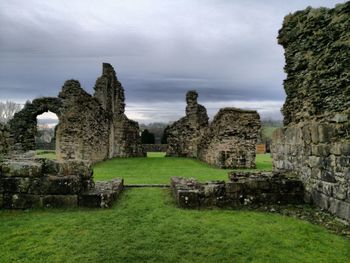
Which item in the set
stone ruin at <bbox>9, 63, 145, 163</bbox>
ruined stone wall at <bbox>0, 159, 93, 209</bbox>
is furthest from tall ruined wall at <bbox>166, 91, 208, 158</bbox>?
ruined stone wall at <bbox>0, 159, 93, 209</bbox>

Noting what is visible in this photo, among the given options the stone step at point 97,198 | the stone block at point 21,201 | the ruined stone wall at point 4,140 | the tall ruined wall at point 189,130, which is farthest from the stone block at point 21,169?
the tall ruined wall at point 189,130

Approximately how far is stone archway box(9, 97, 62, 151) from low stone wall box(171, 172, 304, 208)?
49.2ft

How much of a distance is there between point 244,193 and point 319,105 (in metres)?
2.53

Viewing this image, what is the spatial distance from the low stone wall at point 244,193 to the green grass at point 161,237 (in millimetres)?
412

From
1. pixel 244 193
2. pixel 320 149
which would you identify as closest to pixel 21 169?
pixel 244 193

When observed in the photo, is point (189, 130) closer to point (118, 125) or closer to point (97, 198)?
point (118, 125)

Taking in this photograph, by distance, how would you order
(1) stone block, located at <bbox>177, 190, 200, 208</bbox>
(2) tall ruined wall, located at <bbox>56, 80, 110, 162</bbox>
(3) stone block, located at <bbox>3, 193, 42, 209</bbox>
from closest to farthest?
(3) stone block, located at <bbox>3, 193, 42, 209</bbox>
(1) stone block, located at <bbox>177, 190, 200, 208</bbox>
(2) tall ruined wall, located at <bbox>56, 80, 110, 162</bbox>

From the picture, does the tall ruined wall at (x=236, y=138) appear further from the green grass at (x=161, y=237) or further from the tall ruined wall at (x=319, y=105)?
the green grass at (x=161, y=237)

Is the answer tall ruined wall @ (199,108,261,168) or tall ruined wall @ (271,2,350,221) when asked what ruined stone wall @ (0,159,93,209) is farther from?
tall ruined wall @ (199,108,261,168)

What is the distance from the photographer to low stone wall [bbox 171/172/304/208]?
7.77 m

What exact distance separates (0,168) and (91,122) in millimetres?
13807

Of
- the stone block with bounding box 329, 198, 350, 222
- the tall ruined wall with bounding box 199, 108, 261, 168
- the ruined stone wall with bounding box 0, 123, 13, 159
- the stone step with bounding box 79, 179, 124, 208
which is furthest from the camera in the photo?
the tall ruined wall with bounding box 199, 108, 261, 168

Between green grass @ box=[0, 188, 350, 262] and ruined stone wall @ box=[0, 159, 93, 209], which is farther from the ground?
ruined stone wall @ box=[0, 159, 93, 209]

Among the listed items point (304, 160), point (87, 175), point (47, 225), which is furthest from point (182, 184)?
point (47, 225)
